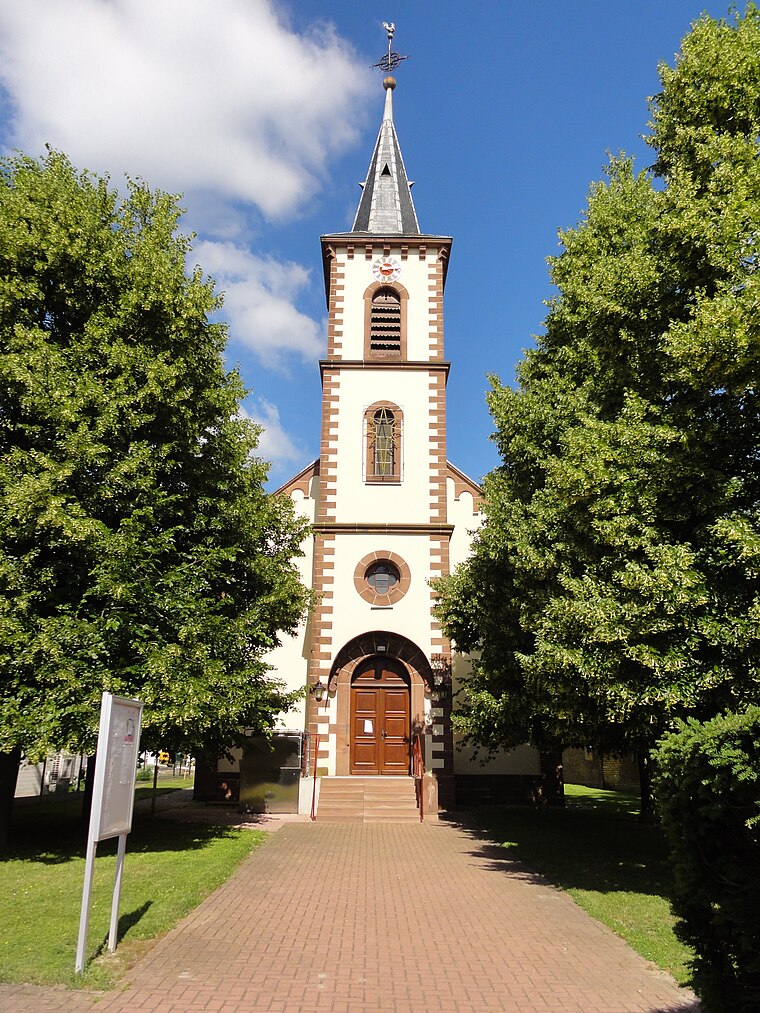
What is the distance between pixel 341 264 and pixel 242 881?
17475 mm

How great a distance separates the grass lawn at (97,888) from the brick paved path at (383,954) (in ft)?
0.91

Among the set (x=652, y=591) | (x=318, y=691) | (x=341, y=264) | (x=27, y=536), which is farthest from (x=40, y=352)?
(x=341, y=264)

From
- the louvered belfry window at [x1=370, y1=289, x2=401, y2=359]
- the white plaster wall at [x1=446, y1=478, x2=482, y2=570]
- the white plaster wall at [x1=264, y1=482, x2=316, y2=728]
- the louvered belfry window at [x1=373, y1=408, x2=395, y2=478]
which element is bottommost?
the white plaster wall at [x1=264, y1=482, x2=316, y2=728]

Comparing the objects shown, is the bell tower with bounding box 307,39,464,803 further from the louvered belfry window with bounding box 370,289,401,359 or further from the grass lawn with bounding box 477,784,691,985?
the grass lawn with bounding box 477,784,691,985

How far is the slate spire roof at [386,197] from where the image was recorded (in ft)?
79.4

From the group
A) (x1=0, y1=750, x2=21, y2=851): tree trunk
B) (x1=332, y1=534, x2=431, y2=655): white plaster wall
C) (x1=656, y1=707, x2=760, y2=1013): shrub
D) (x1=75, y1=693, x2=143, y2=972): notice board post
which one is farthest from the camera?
(x1=332, y1=534, x2=431, y2=655): white plaster wall

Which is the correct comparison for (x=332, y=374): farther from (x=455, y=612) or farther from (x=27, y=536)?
(x=27, y=536)

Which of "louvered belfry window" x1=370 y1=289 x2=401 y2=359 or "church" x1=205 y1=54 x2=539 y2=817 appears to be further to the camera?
"louvered belfry window" x1=370 y1=289 x2=401 y2=359

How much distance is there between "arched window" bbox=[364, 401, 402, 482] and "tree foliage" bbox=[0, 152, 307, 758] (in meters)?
6.77

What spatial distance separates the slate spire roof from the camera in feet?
79.4

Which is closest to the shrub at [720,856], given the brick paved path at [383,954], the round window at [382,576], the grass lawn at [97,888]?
the brick paved path at [383,954]

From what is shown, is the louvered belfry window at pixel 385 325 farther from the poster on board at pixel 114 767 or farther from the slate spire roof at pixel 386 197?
the poster on board at pixel 114 767

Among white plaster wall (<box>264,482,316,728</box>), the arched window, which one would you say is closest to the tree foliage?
white plaster wall (<box>264,482,316,728</box>)

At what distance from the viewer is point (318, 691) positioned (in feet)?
61.0
